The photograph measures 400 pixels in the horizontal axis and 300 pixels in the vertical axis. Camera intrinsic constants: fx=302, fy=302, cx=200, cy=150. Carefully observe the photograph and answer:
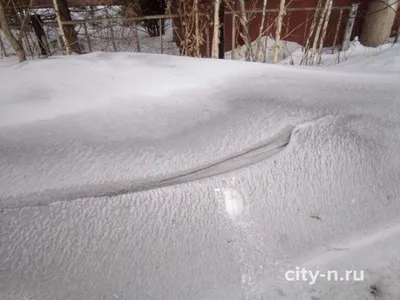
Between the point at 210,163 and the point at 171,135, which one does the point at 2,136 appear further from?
the point at 210,163

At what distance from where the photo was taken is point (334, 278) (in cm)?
107

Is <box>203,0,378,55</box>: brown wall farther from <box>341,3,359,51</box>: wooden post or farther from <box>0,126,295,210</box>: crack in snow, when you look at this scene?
<box>0,126,295,210</box>: crack in snow

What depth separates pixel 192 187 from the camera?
119 cm

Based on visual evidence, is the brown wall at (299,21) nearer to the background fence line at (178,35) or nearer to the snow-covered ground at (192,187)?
the background fence line at (178,35)

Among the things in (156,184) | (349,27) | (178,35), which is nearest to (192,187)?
(156,184)

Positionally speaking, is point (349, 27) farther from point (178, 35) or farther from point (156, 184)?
point (156, 184)

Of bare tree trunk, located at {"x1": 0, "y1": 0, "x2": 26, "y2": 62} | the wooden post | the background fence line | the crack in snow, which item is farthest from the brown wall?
the crack in snow

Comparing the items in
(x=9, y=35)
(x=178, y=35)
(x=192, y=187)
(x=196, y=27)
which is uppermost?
A: (x=9, y=35)

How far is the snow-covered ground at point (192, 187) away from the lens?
1.03 meters

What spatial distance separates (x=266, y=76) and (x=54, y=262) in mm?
1446

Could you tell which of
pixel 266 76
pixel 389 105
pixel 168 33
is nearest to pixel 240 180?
pixel 266 76

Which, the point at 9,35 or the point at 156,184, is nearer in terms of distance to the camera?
the point at 156,184

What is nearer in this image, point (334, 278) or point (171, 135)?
point (334, 278)

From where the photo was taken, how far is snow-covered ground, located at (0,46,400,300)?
1.03m
